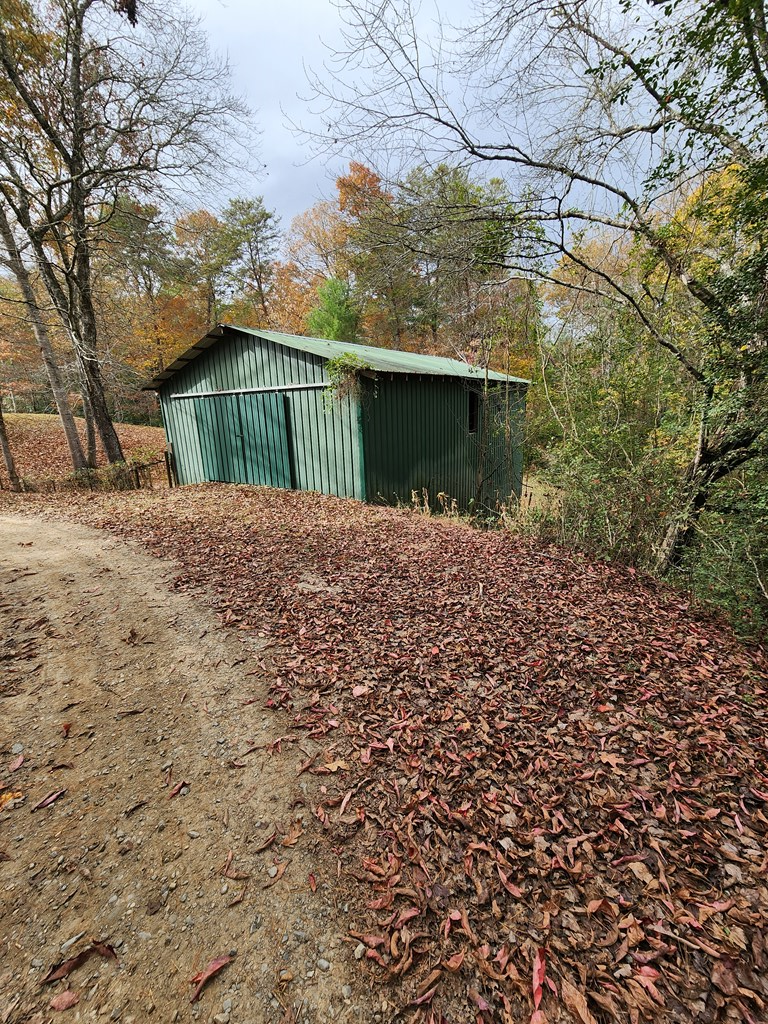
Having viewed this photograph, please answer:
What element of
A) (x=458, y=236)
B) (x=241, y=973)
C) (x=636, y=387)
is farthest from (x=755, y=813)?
(x=458, y=236)

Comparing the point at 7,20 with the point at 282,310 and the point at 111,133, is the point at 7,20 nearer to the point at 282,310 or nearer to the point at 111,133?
the point at 111,133

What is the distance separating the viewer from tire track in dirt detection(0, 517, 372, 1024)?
1.51m

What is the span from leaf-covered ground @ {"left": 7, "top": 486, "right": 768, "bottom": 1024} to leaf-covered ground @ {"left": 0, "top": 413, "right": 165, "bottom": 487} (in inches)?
477

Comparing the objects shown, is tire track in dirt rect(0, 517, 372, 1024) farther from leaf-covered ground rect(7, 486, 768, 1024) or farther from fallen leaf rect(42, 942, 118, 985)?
leaf-covered ground rect(7, 486, 768, 1024)

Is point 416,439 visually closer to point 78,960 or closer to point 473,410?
point 473,410

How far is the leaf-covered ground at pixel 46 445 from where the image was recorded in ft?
46.6

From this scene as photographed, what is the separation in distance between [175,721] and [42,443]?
1975 centimetres

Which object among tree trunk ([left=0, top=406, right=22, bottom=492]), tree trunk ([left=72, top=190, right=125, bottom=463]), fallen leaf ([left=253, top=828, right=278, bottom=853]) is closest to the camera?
fallen leaf ([left=253, top=828, right=278, bottom=853])

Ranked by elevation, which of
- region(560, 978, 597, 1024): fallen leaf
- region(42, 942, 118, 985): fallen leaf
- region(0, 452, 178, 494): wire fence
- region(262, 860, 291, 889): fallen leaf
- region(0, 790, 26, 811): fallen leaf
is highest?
region(0, 452, 178, 494): wire fence

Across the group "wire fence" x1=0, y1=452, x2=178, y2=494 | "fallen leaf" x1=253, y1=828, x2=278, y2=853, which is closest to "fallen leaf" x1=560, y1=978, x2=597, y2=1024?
"fallen leaf" x1=253, y1=828, x2=278, y2=853

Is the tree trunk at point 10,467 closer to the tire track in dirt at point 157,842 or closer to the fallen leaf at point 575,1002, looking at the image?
the tire track in dirt at point 157,842

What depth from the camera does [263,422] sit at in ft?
32.9

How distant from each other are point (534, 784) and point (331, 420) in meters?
→ 7.52

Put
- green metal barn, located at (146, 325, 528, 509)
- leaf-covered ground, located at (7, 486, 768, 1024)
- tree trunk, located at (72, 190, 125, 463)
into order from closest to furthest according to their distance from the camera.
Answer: leaf-covered ground, located at (7, 486, 768, 1024) → green metal barn, located at (146, 325, 528, 509) → tree trunk, located at (72, 190, 125, 463)
